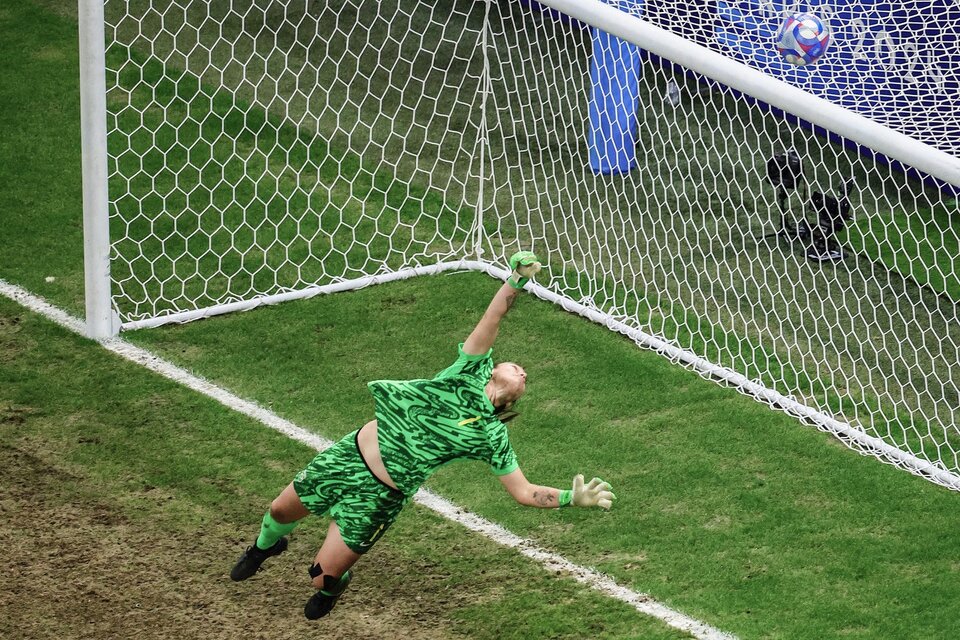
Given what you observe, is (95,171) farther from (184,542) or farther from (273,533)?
(273,533)

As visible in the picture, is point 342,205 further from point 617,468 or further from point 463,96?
point 617,468

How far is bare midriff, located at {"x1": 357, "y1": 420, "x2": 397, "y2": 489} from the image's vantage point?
582 cm

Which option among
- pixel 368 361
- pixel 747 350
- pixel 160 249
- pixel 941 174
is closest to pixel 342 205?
pixel 160 249

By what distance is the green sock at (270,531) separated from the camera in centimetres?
620

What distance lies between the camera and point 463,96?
40.0 ft

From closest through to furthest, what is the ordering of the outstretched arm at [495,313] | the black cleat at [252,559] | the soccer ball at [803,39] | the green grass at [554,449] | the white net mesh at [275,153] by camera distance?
1. the outstretched arm at [495,313]
2. the black cleat at [252,559]
3. the green grass at [554,449]
4. the soccer ball at [803,39]
5. the white net mesh at [275,153]

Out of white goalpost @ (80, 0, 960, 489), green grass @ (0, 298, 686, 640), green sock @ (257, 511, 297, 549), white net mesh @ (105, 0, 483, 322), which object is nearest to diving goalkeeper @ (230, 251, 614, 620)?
green sock @ (257, 511, 297, 549)

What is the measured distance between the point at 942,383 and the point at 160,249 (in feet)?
17.3

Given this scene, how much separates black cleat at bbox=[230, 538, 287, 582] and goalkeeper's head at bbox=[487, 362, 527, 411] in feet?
4.55

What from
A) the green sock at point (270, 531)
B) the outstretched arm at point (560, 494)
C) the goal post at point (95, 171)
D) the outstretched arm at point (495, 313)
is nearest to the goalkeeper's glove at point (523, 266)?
the outstretched arm at point (495, 313)

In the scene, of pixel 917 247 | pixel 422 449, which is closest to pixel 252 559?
pixel 422 449

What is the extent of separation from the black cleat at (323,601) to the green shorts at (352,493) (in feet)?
0.89

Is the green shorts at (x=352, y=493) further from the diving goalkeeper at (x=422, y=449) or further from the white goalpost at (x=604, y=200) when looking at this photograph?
the white goalpost at (x=604, y=200)

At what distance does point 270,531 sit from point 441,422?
1.12 metres
